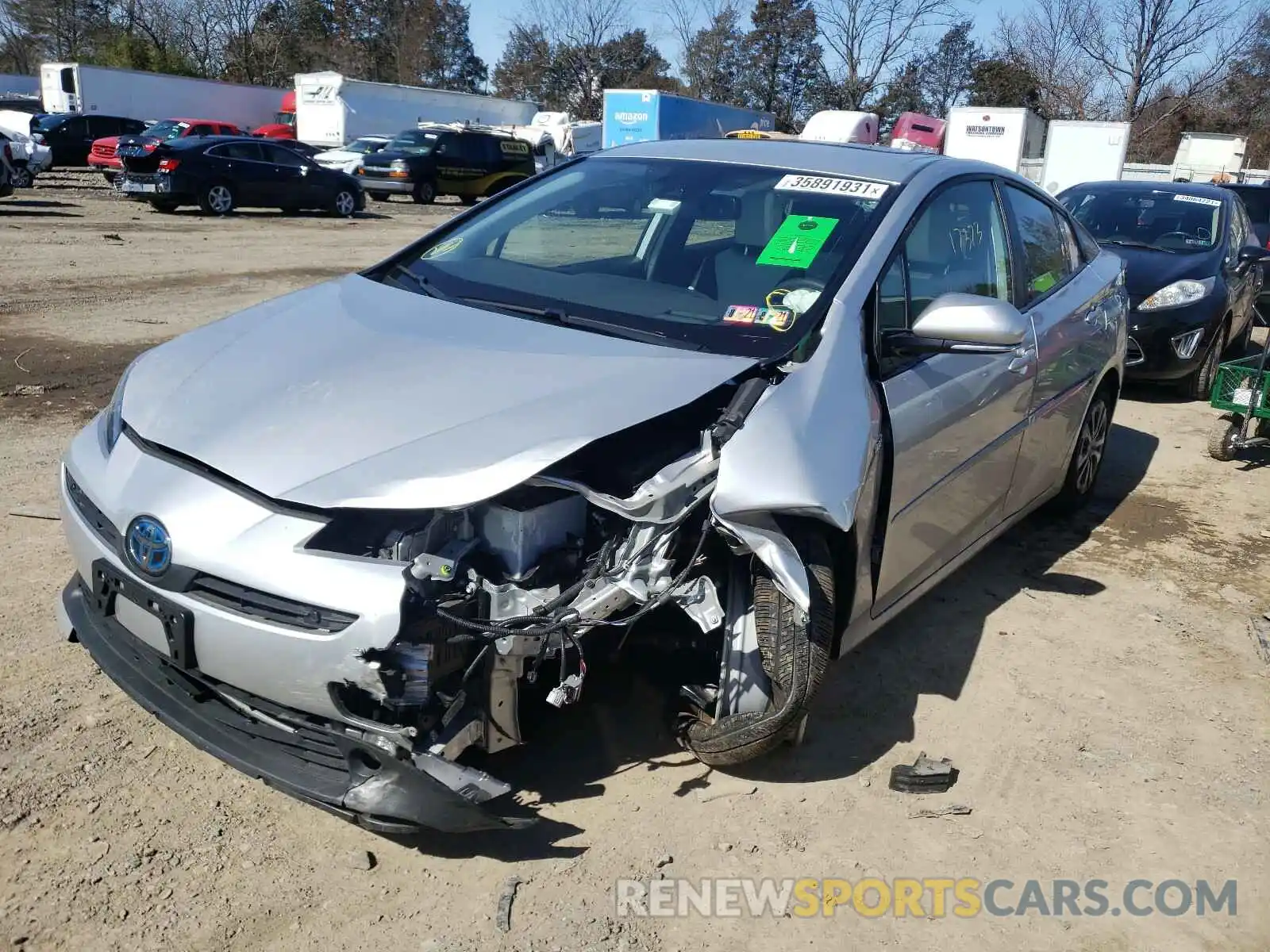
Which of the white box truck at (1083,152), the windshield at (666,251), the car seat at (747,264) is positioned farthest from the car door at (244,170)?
the car seat at (747,264)

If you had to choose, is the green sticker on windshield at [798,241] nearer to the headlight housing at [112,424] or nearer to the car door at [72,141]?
the headlight housing at [112,424]

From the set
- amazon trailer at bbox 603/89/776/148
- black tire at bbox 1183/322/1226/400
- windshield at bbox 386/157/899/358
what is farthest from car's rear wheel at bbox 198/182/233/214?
windshield at bbox 386/157/899/358

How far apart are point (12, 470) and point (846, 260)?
4.05 metres

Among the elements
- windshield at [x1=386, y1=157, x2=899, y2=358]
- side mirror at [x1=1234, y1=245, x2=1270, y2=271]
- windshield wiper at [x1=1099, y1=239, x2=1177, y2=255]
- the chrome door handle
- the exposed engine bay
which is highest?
windshield at [x1=386, y1=157, x2=899, y2=358]

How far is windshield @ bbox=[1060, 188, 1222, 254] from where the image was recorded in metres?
8.79

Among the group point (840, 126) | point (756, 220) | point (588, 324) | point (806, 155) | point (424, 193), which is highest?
point (840, 126)

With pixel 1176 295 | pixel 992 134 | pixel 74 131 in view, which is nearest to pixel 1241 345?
pixel 1176 295

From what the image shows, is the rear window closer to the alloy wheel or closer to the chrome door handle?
the alloy wheel

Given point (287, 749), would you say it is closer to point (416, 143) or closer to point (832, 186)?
point (832, 186)

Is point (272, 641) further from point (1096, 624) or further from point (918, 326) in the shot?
point (1096, 624)

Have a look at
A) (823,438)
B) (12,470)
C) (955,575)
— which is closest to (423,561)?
(823,438)

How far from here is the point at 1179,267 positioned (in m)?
8.16

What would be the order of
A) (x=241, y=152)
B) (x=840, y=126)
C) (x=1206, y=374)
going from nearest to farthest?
(x=1206, y=374) → (x=241, y=152) → (x=840, y=126)

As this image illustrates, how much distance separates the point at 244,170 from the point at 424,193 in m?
6.49
